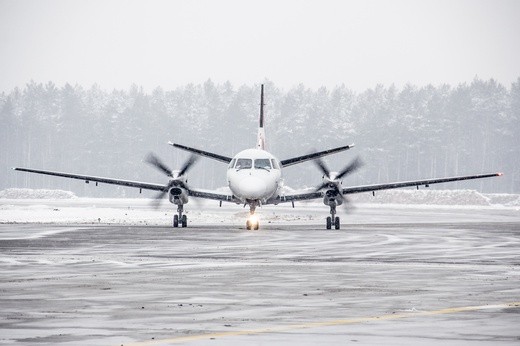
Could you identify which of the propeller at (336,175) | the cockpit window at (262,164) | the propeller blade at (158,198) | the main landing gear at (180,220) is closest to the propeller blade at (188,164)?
the propeller blade at (158,198)

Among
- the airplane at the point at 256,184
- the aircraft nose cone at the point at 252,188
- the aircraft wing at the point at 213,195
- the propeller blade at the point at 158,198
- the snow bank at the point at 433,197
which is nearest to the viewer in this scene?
the aircraft nose cone at the point at 252,188

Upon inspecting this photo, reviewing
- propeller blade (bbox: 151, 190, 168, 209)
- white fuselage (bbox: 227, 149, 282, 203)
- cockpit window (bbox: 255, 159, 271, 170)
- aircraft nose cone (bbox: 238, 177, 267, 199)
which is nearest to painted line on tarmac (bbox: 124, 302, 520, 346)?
aircraft nose cone (bbox: 238, 177, 267, 199)

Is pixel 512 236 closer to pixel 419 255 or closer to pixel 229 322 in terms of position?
pixel 419 255

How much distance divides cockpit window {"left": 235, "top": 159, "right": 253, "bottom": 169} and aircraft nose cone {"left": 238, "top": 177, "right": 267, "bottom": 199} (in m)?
1.07

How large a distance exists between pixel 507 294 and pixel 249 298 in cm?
376

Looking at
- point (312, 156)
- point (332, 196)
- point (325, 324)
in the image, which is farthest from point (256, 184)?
point (325, 324)

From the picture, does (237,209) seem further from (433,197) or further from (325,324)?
(325,324)

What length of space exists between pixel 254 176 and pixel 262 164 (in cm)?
128

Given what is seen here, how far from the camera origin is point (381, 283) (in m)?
18.8

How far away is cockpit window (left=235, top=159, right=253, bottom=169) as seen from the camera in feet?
148

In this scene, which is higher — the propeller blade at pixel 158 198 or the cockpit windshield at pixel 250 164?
the cockpit windshield at pixel 250 164

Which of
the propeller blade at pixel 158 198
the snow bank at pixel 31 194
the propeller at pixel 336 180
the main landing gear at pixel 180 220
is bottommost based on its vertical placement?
the main landing gear at pixel 180 220

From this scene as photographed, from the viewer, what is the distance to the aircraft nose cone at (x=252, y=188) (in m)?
43.6

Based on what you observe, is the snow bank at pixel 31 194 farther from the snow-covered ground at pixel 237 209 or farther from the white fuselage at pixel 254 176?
the white fuselage at pixel 254 176
